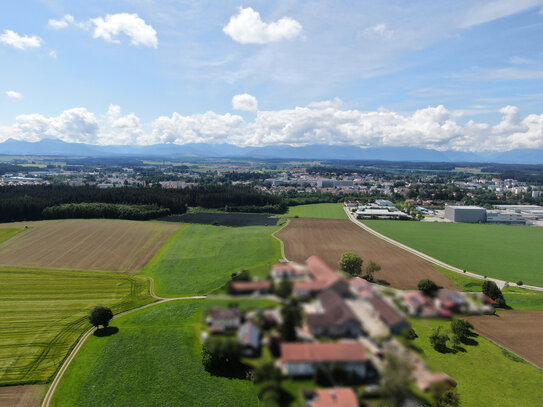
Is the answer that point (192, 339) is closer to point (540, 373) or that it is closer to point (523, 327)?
point (540, 373)

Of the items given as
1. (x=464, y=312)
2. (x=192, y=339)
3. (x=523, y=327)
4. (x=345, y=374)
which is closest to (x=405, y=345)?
(x=345, y=374)

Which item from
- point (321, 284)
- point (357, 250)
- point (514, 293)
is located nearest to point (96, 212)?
point (357, 250)

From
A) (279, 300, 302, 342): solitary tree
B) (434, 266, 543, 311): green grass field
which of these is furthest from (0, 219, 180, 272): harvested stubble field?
(434, 266, 543, 311): green grass field

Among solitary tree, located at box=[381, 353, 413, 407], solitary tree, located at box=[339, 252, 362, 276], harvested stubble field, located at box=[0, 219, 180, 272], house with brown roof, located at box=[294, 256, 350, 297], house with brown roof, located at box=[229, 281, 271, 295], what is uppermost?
house with brown roof, located at box=[294, 256, 350, 297]

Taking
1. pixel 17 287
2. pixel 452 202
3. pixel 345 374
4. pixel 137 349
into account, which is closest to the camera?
pixel 345 374

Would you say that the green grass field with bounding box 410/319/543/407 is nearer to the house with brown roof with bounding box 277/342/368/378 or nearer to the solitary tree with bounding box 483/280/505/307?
the solitary tree with bounding box 483/280/505/307

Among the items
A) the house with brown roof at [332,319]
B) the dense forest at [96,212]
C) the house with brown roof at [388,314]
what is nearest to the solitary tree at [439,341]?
the house with brown roof at [388,314]
